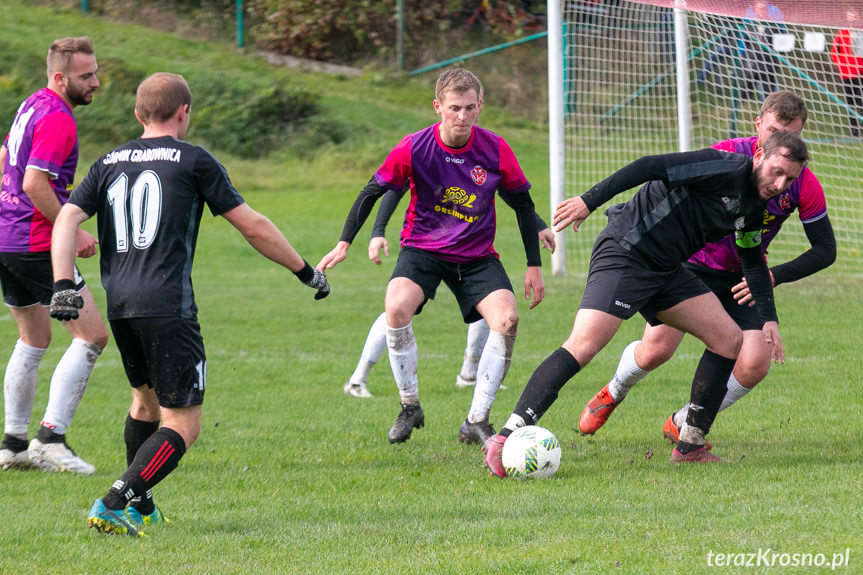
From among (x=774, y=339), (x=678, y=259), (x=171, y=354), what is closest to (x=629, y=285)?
(x=678, y=259)

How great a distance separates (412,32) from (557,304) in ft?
54.5

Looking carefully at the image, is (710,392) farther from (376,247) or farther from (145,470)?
(145,470)

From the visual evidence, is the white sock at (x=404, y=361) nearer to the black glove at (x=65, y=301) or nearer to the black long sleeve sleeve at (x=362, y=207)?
the black long sleeve sleeve at (x=362, y=207)

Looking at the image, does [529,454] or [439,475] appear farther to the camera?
[439,475]

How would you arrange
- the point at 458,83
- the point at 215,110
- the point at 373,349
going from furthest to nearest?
the point at 215,110 < the point at 373,349 < the point at 458,83

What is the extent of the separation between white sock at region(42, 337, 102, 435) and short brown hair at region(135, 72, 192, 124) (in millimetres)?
1784

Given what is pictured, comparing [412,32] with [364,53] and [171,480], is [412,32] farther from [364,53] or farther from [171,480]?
[171,480]

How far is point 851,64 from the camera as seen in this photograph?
36.6ft

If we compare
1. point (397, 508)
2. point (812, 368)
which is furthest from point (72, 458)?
point (812, 368)

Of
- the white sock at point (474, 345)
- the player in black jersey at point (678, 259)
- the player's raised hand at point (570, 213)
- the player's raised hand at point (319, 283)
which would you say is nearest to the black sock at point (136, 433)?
the player's raised hand at point (319, 283)

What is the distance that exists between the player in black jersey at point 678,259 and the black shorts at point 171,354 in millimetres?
1652

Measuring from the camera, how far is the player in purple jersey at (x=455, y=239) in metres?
6.16

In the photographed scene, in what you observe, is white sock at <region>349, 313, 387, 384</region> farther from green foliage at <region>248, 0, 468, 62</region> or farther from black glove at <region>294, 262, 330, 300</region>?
green foliage at <region>248, 0, 468, 62</region>

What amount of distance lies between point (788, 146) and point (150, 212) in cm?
288
